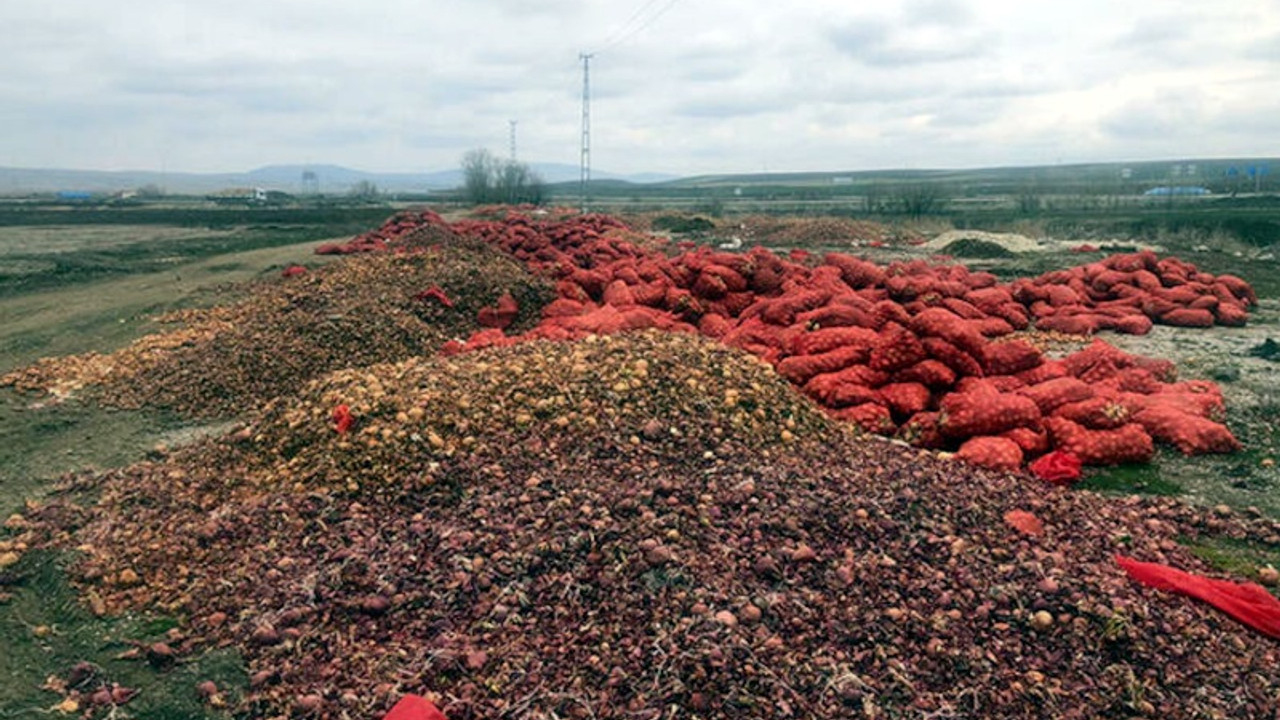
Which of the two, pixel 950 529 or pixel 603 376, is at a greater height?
pixel 603 376

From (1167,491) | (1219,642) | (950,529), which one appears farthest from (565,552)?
(1167,491)

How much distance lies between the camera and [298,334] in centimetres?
918

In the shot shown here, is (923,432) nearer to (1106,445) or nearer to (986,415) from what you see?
(986,415)

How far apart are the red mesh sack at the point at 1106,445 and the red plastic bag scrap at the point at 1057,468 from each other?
0.17m

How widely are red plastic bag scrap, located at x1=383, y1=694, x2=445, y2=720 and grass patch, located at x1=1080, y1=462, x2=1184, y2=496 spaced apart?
4518 mm

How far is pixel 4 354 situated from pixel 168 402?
4.21 meters

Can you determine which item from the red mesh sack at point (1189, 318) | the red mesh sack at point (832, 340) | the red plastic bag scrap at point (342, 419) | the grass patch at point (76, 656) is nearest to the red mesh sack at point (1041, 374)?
the red mesh sack at point (832, 340)

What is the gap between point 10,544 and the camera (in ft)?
16.0

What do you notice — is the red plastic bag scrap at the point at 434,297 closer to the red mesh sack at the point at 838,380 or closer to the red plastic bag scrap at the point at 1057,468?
the red mesh sack at the point at 838,380

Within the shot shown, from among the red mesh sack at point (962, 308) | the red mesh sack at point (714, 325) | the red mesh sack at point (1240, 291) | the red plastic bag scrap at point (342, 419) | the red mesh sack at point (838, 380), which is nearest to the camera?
the red plastic bag scrap at point (342, 419)

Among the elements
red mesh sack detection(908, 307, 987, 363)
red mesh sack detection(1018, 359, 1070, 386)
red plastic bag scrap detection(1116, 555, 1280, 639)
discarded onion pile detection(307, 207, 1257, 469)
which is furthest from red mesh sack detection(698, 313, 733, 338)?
red plastic bag scrap detection(1116, 555, 1280, 639)

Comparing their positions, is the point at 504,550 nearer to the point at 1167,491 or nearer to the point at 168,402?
the point at 1167,491

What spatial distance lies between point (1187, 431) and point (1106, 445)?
0.81 meters

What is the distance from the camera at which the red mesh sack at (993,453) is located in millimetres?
5598
